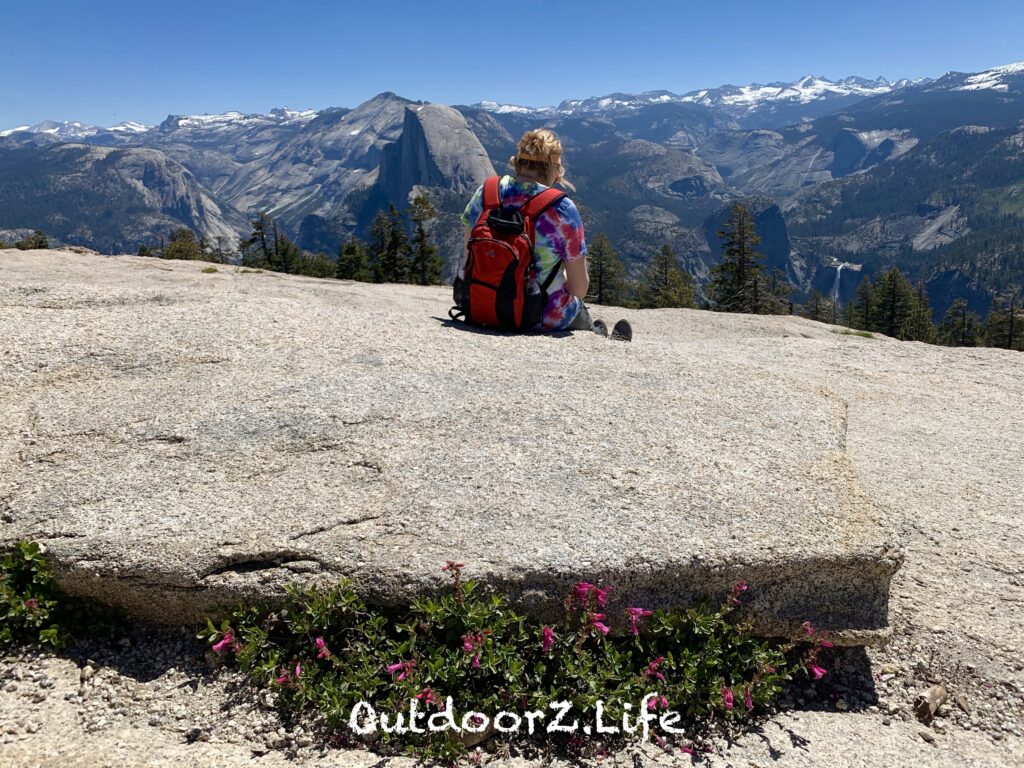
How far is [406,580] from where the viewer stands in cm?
487

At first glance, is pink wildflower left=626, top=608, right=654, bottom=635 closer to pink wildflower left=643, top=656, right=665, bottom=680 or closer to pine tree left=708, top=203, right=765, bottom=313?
pink wildflower left=643, top=656, right=665, bottom=680

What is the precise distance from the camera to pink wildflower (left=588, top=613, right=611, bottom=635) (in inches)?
182

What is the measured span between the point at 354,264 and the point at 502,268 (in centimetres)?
6492

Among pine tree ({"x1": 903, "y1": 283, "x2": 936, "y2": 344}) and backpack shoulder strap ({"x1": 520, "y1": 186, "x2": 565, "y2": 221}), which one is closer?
backpack shoulder strap ({"x1": 520, "y1": 186, "x2": 565, "y2": 221})

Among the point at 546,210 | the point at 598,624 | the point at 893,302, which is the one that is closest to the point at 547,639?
the point at 598,624

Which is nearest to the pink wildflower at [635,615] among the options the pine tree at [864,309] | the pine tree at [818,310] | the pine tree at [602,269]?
the pine tree at [602,269]

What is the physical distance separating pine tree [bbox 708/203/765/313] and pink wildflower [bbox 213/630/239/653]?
57545 mm

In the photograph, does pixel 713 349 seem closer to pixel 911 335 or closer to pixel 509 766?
pixel 509 766

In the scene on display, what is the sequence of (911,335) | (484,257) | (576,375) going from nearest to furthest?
(576,375)
(484,257)
(911,335)

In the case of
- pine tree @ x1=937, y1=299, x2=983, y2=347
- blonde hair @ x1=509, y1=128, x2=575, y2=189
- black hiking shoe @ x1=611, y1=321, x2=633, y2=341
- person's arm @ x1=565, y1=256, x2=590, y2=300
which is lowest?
pine tree @ x1=937, y1=299, x2=983, y2=347

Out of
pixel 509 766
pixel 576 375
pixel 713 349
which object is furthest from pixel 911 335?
pixel 509 766

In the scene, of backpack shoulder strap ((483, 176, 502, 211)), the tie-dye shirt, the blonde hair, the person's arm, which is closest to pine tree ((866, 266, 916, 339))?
the person's arm

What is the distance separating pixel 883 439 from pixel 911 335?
7794 cm

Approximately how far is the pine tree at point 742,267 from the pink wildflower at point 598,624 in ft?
185
